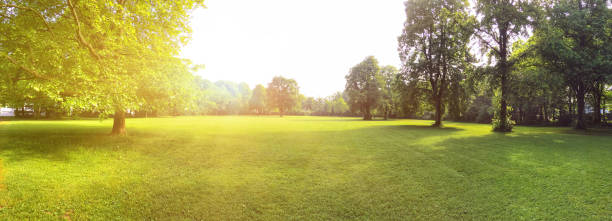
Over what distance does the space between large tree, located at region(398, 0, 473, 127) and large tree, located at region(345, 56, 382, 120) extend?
23.0m

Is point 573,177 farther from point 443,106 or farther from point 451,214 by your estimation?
point 443,106

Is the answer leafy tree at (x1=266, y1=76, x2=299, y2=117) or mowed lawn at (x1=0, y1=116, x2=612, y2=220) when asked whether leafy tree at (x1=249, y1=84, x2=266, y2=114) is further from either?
mowed lawn at (x1=0, y1=116, x2=612, y2=220)

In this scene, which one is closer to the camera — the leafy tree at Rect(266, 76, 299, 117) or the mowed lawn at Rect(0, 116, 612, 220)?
the mowed lawn at Rect(0, 116, 612, 220)

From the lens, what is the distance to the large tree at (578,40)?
18.3 metres

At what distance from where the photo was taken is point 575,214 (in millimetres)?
4824

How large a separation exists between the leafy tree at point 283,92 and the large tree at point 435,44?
58663 mm

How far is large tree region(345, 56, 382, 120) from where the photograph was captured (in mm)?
52156

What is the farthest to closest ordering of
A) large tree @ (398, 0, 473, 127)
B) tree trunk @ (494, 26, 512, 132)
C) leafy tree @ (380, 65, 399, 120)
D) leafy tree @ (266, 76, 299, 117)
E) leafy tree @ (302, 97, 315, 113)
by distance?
leafy tree @ (302, 97, 315, 113)
leafy tree @ (266, 76, 299, 117)
leafy tree @ (380, 65, 399, 120)
large tree @ (398, 0, 473, 127)
tree trunk @ (494, 26, 512, 132)

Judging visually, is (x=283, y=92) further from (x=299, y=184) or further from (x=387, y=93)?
(x=299, y=184)

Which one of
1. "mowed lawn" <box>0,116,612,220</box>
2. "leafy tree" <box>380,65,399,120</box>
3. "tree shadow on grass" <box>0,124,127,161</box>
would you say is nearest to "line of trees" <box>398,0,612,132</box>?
"mowed lawn" <box>0,116,612,220</box>

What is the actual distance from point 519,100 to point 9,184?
30.8 metres

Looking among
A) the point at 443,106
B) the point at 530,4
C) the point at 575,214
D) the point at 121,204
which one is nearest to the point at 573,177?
the point at 575,214

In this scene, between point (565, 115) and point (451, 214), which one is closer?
point (451, 214)

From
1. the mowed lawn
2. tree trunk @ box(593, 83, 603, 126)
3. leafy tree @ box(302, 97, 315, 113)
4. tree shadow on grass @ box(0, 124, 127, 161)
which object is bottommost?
the mowed lawn
